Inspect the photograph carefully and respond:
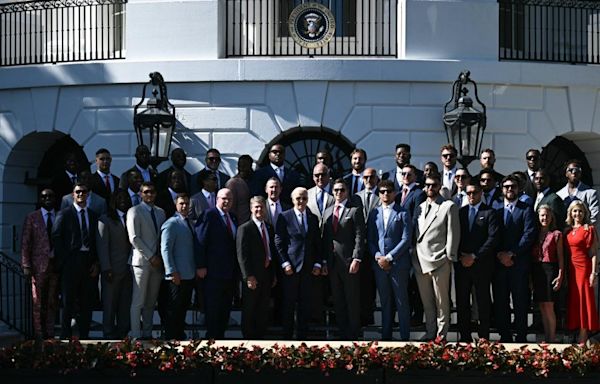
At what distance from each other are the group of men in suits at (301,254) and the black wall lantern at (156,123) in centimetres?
270

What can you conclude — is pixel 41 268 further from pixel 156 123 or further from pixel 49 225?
pixel 156 123

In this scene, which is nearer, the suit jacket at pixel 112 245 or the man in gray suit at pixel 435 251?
the man in gray suit at pixel 435 251

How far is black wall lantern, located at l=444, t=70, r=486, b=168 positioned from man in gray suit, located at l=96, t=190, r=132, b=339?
5467 millimetres

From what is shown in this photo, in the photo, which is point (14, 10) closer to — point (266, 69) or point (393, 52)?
point (266, 69)

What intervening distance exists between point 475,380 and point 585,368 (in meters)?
1.14

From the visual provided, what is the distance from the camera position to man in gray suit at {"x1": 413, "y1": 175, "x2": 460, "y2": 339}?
15688 mm

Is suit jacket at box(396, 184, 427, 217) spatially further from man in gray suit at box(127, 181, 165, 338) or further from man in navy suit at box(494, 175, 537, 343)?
man in gray suit at box(127, 181, 165, 338)

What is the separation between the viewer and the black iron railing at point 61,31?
20891 mm

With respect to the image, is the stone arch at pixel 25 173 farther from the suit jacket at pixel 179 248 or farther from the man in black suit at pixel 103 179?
the suit jacket at pixel 179 248

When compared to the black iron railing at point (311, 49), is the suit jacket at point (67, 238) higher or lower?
lower

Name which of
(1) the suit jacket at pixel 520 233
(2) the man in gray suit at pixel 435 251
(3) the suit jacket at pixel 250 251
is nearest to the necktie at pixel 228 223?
(3) the suit jacket at pixel 250 251

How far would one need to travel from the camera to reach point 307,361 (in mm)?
12836

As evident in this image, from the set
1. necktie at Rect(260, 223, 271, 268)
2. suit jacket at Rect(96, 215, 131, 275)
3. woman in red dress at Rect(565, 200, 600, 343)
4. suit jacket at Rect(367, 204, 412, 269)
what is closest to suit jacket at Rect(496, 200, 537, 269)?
woman in red dress at Rect(565, 200, 600, 343)

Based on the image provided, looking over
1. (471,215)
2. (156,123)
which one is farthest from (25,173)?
(471,215)
